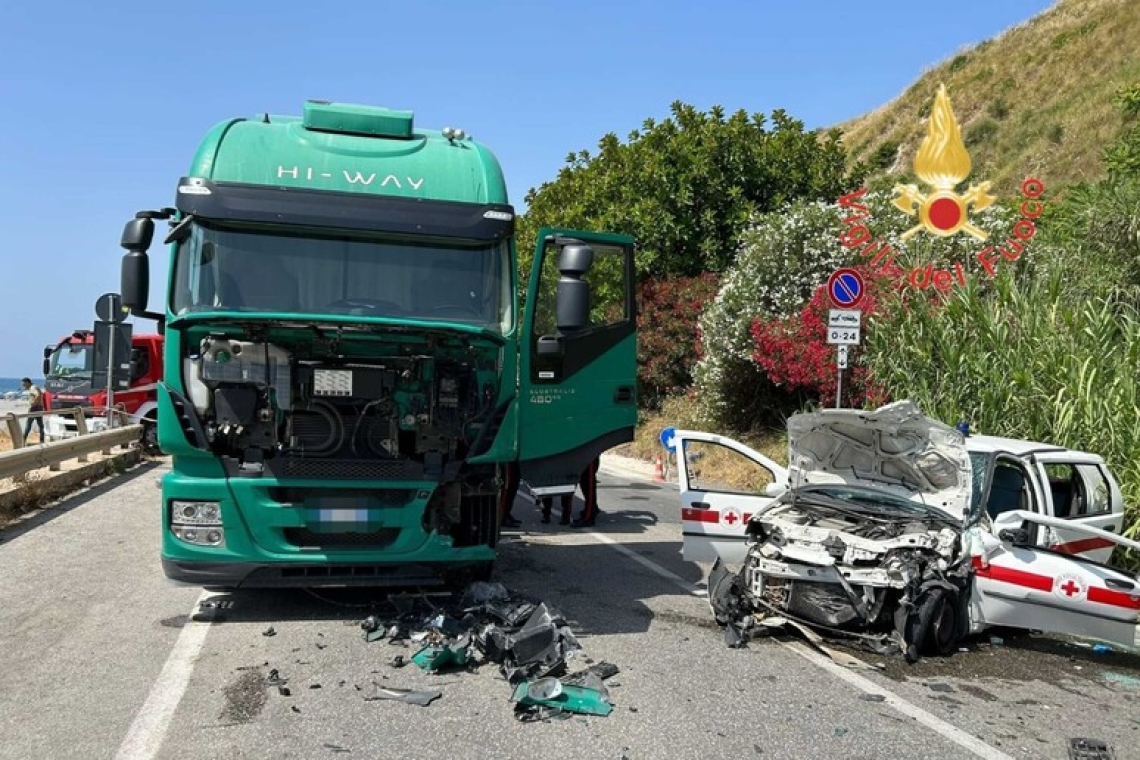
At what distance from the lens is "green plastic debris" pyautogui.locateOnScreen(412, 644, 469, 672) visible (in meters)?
5.95

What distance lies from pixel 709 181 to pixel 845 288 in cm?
1134

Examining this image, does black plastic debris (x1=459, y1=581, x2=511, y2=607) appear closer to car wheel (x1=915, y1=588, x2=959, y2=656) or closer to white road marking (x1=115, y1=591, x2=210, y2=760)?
white road marking (x1=115, y1=591, x2=210, y2=760)

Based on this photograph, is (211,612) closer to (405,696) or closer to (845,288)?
(405,696)

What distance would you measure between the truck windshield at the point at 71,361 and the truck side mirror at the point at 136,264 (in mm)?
17917

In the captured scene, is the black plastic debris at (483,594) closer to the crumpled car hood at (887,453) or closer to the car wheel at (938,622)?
the crumpled car hood at (887,453)

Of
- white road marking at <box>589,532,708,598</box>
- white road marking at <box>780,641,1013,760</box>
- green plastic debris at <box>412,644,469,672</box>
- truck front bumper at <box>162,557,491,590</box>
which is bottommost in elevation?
white road marking at <box>589,532,708,598</box>

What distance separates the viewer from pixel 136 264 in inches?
287

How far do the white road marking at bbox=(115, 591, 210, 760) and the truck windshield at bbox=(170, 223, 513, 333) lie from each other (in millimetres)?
2211

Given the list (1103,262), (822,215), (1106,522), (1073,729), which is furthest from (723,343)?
(1073,729)

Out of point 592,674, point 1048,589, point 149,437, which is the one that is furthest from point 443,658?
point 149,437

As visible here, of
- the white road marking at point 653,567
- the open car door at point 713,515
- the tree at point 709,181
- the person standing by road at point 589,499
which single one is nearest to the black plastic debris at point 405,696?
the open car door at point 713,515

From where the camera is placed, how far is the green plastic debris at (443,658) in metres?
5.95

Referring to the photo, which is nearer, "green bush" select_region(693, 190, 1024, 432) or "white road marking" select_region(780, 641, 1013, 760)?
"white road marking" select_region(780, 641, 1013, 760)

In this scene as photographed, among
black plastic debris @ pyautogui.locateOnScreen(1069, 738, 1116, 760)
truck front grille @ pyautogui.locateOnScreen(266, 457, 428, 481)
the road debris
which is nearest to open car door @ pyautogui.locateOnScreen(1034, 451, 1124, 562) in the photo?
black plastic debris @ pyautogui.locateOnScreen(1069, 738, 1116, 760)
